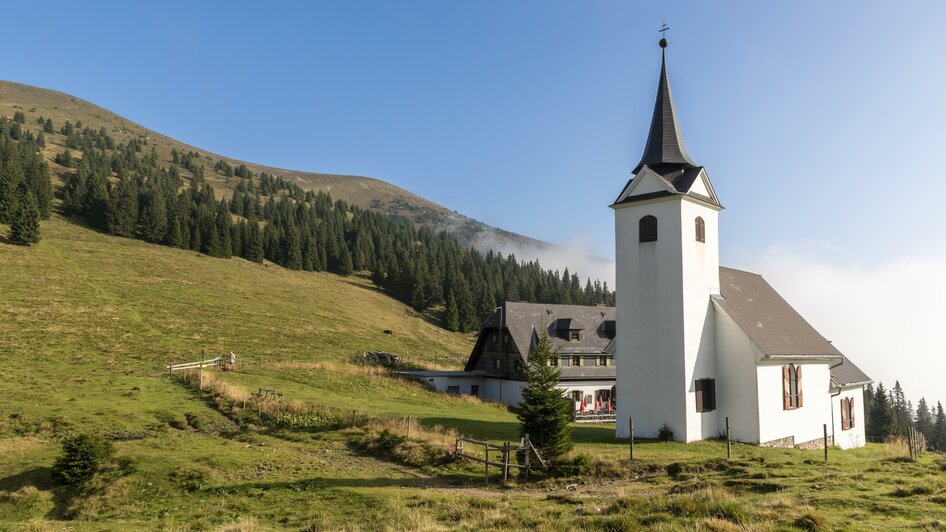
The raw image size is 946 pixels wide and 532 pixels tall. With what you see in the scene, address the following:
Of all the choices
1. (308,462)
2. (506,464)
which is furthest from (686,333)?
(308,462)

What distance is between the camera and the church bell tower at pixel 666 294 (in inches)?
1188

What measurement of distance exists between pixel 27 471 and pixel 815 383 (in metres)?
40.4

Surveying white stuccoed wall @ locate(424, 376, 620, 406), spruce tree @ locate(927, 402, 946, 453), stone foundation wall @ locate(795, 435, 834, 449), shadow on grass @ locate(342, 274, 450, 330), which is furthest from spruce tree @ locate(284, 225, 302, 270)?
spruce tree @ locate(927, 402, 946, 453)

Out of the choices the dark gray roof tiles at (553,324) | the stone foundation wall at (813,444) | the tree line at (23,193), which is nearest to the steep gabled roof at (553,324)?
the dark gray roof tiles at (553,324)

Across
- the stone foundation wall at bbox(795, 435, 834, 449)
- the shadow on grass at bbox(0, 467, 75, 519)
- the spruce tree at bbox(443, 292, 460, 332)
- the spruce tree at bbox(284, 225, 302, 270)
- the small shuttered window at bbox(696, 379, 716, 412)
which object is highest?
the spruce tree at bbox(284, 225, 302, 270)

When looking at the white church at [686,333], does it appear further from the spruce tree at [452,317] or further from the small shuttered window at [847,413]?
the spruce tree at [452,317]

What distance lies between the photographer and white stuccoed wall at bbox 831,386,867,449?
3866cm

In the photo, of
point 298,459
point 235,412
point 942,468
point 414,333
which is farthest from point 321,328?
point 942,468

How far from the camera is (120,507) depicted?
19.2 metres

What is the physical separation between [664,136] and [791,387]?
16110 mm

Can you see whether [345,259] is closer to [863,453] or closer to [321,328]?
[321,328]

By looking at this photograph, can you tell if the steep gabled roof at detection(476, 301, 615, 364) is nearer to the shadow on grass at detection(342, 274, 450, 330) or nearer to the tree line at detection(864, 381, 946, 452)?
the tree line at detection(864, 381, 946, 452)

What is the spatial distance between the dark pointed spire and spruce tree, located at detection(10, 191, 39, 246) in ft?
263

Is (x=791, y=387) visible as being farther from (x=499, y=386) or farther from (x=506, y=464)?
(x=499, y=386)
